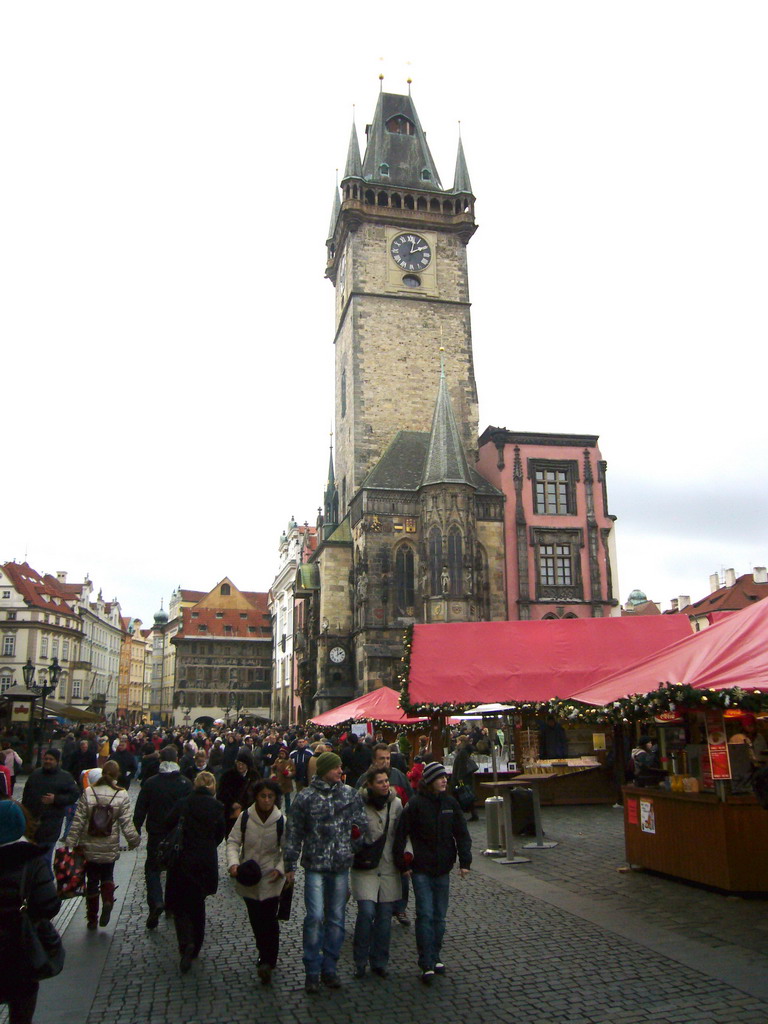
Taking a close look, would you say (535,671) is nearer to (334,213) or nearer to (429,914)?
(429,914)

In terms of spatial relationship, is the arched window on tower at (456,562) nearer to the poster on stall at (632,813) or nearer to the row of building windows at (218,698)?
the poster on stall at (632,813)

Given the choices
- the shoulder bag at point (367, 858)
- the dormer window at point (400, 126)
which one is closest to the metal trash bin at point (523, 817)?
the shoulder bag at point (367, 858)

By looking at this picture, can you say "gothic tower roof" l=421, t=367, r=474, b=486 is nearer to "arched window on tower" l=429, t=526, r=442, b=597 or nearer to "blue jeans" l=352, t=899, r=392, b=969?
"arched window on tower" l=429, t=526, r=442, b=597

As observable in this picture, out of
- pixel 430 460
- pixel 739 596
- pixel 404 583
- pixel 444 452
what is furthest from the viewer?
pixel 739 596

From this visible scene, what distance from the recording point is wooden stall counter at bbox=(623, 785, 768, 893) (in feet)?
32.5

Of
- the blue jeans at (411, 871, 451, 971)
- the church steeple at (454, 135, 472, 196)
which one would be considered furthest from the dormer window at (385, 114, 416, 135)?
the blue jeans at (411, 871, 451, 971)

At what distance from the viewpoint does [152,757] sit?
46.6 feet

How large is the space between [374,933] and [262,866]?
3.76ft

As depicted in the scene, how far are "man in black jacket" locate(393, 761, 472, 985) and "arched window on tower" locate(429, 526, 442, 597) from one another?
108ft

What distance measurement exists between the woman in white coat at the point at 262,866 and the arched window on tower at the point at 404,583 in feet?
115

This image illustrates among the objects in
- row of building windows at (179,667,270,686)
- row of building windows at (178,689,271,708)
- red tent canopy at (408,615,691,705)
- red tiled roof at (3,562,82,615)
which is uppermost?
red tiled roof at (3,562,82,615)

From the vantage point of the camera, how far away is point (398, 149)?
178ft

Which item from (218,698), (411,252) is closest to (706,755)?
(411,252)

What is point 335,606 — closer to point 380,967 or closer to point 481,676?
point 481,676
